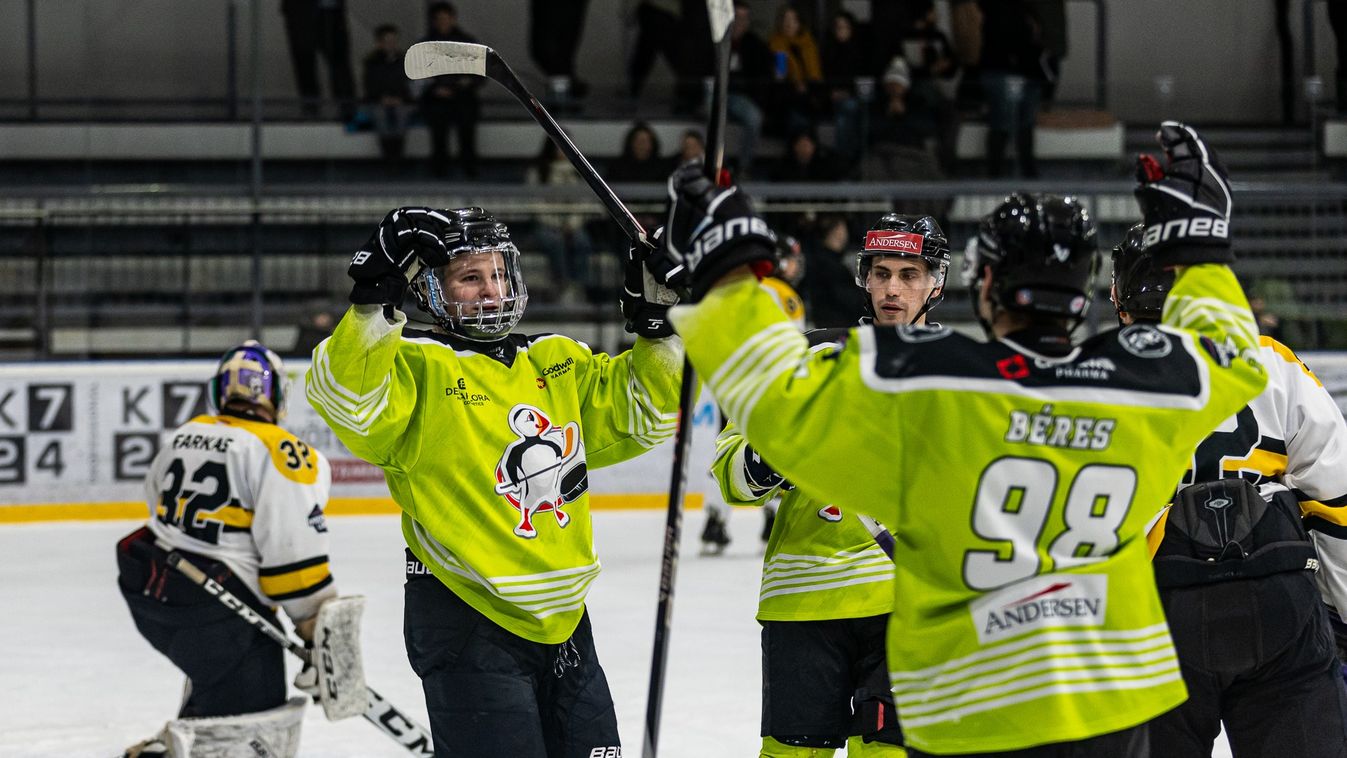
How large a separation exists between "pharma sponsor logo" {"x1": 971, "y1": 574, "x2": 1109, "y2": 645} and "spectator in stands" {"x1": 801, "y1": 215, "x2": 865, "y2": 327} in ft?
21.2

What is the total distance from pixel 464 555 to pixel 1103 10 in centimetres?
1036

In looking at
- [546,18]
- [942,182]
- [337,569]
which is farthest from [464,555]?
[546,18]

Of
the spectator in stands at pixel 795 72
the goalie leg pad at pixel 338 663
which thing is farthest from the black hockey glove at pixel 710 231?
the spectator in stands at pixel 795 72

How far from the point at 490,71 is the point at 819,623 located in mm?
1112

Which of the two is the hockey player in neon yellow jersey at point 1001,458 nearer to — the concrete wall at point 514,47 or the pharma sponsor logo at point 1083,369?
the pharma sponsor logo at point 1083,369

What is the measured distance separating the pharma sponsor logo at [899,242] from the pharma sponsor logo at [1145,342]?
43.2 inches

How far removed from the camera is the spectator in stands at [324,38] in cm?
1051

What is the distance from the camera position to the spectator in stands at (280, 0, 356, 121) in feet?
34.5

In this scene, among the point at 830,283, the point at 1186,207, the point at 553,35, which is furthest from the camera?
the point at 553,35

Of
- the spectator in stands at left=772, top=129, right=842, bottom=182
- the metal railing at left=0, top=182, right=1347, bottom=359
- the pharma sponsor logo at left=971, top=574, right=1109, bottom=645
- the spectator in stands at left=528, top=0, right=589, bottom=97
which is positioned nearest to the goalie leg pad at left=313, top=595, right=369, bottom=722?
the pharma sponsor logo at left=971, top=574, right=1109, bottom=645

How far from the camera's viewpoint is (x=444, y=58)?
9.12 feet

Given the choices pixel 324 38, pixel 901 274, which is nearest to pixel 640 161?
pixel 324 38

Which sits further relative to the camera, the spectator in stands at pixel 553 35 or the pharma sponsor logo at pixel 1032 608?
the spectator in stands at pixel 553 35

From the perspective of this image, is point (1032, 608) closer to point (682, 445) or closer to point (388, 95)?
point (682, 445)
